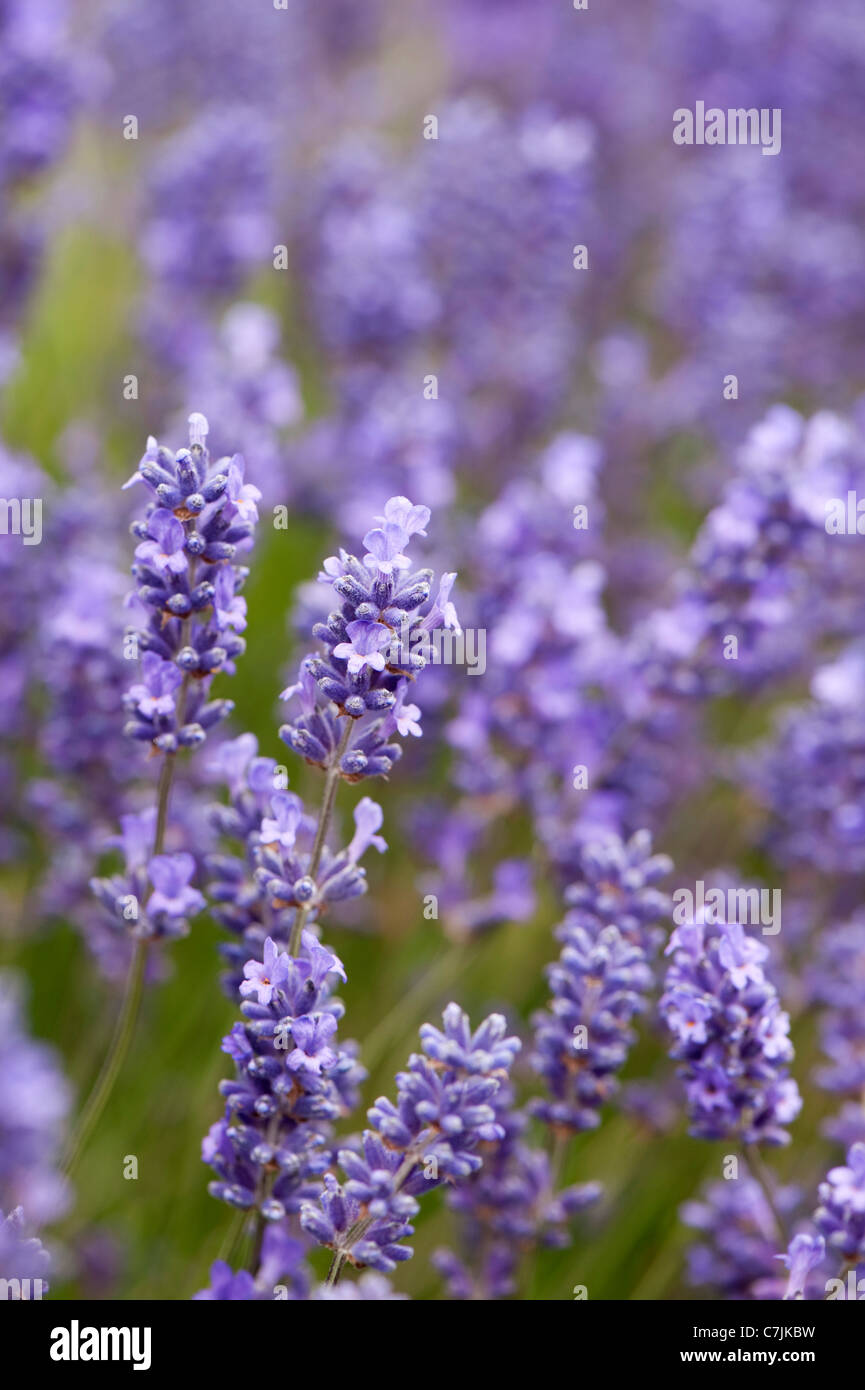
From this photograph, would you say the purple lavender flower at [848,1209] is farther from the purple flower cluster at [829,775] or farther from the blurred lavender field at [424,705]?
the purple flower cluster at [829,775]

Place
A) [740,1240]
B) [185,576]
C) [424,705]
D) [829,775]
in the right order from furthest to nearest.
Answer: [424,705], [829,775], [740,1240], [185,576]

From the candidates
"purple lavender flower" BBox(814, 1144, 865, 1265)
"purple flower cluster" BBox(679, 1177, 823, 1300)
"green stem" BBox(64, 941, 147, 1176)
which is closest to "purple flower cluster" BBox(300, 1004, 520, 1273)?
"green stem" BBox(64, 941, 147, 1176)

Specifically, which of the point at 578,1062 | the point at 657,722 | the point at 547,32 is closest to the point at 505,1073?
the point at 578,1062

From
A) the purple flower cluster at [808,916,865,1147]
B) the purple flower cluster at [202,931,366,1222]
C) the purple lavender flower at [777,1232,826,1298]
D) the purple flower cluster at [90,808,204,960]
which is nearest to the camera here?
the purple flower cluster at [202,931,366,1222]

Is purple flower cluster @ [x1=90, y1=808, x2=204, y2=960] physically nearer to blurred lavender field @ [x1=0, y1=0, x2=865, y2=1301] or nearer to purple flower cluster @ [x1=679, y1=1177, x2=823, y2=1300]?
blurred lavender field @ [x1=0, y1=0, x2=865, y2=1301]

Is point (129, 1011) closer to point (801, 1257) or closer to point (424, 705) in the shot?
point (801, 1257)

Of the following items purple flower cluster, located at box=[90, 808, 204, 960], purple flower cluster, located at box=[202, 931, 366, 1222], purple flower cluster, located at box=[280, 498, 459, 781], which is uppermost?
purple flower cluster, located at box=[280, 498, 459, 781]

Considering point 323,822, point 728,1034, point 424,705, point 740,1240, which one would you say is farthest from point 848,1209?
point 424,705

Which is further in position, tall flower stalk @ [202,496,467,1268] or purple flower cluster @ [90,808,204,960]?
purple flower cluster @ [90,808,204,960]
